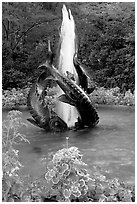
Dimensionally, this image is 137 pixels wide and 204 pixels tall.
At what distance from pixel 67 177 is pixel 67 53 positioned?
4159 millimetres

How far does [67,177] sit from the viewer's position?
3566 millimetres

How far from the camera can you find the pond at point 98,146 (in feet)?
14.7

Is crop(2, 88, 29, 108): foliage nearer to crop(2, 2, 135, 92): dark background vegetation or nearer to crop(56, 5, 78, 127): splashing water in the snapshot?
crop(2, 2, 135, 92): dark background vegetation

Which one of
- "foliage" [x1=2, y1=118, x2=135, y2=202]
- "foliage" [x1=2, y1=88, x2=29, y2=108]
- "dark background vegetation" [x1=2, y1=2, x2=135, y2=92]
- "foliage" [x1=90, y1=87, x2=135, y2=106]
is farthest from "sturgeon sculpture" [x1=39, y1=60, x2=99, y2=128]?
"dark background vegetation" [x1=2, y1=2, x2=135, y2=92]

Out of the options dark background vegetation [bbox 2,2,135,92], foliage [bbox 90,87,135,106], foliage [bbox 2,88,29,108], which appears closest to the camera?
foliage [bbox 90,87,135,106]

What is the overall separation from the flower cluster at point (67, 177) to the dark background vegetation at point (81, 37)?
8825 millimetres

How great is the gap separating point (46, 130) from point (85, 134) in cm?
69

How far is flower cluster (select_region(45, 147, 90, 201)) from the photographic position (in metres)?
3.48

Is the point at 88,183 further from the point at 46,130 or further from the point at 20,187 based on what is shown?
the point at 46,130

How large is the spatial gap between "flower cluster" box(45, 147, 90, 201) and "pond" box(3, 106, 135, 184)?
71cm

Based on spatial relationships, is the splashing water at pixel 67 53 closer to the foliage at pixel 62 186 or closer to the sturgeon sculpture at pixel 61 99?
the sturgeon sculpture at pixel 61 99

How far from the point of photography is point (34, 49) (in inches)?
524

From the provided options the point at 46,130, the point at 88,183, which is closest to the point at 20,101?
the point at 46,130

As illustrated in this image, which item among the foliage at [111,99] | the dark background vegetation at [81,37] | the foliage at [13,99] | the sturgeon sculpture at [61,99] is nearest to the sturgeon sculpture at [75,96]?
the sturgeon sculpture at [61,99]
